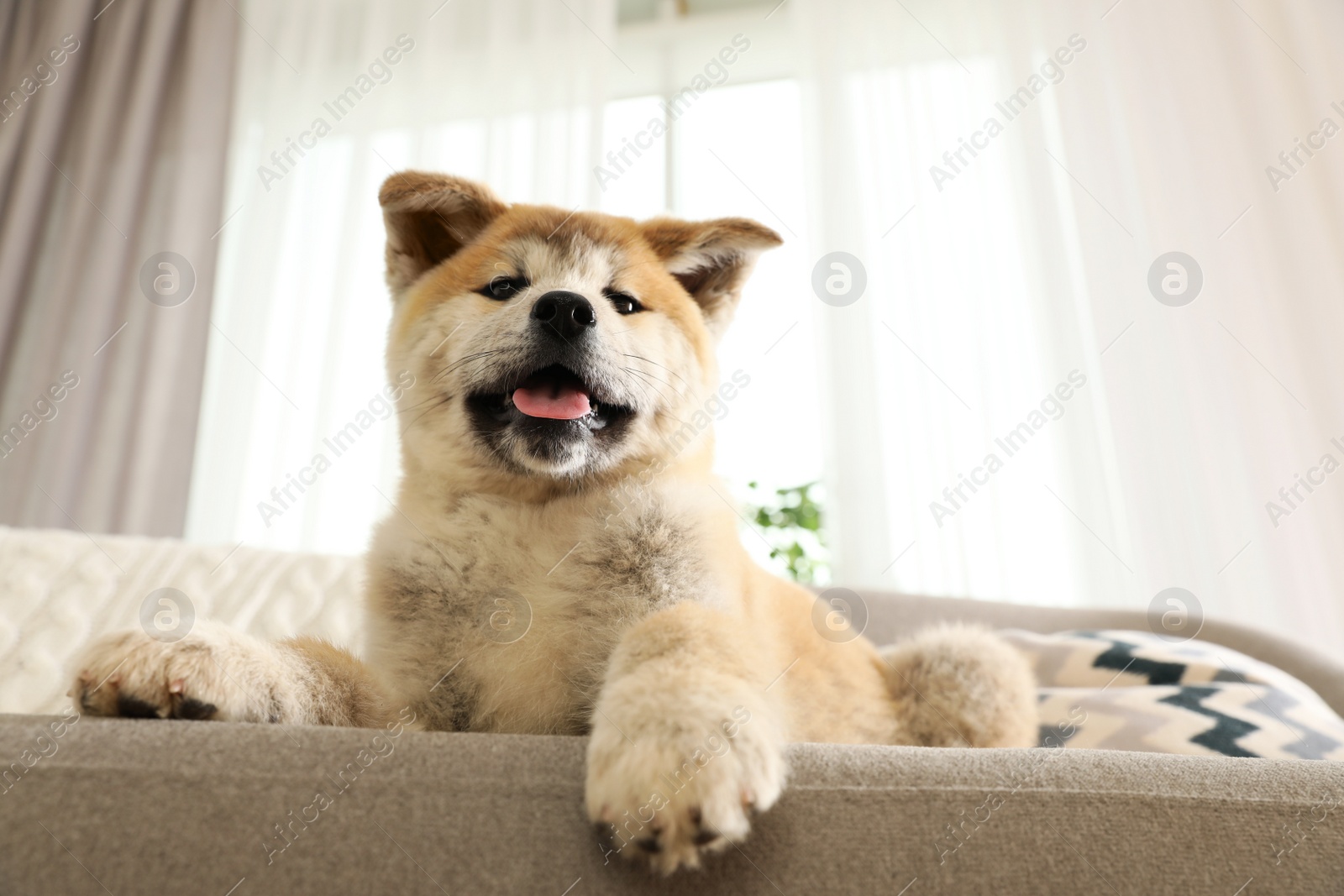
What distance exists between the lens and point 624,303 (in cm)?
148

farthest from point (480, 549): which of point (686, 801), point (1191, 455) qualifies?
point (1191, 455)

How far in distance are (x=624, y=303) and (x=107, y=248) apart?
4191 millimetres

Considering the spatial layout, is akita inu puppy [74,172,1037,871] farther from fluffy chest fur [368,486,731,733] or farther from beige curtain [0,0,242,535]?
beige curtain [0,0,242,535]

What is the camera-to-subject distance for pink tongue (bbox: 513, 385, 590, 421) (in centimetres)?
128

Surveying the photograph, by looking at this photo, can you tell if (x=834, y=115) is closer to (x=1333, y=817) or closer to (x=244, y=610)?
(x=244, y=610)

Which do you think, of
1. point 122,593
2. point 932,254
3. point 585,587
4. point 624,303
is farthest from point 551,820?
point 932,254

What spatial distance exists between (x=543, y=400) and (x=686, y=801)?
75 centimetres

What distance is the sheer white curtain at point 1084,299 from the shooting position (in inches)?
137

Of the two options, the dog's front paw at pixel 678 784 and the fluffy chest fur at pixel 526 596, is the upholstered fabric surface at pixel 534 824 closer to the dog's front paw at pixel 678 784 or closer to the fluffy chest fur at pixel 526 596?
the dog's front paw at pixel 678 784

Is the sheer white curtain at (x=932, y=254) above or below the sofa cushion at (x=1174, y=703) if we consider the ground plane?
above

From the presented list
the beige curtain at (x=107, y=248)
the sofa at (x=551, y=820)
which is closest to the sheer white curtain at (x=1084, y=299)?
the sofa at (x=551, y=820)

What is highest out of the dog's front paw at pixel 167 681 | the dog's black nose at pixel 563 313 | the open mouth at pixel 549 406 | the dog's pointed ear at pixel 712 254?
the dog's pointed ear at pixel 712 254

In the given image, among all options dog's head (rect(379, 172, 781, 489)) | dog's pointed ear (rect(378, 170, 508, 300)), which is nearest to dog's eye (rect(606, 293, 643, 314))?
dog's head (rect(379, 172, 781, 489))

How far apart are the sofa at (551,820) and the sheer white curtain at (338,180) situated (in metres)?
3.13
